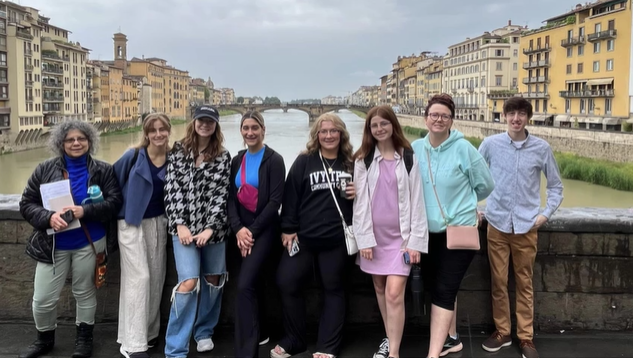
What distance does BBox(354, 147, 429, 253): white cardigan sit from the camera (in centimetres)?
261

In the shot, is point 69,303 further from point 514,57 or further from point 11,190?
point 514,57

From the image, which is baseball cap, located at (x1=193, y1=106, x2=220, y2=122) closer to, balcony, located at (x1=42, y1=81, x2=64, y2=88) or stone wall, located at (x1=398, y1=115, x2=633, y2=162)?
stone wall, located at (x1=398, y1=115, x2=633, y2=162)

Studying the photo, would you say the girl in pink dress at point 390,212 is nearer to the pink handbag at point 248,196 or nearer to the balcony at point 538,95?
the pink handbag at point 248,196

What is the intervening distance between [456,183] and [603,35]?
116 ft

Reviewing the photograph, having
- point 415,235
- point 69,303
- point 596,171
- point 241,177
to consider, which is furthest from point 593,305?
point 596,171

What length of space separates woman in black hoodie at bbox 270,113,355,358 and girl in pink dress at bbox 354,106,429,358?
0.11 metres

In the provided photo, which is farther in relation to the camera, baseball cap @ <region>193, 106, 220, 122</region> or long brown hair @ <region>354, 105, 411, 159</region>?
baseball cap @ <region>193, 106, 220, 122</region>

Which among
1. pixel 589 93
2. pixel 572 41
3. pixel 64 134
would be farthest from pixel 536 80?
pixel 64 134

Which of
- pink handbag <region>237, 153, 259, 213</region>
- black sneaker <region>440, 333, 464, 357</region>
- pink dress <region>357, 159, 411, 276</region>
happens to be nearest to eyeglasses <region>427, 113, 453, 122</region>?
pink dress <region>357, 159, 411, 276</region>

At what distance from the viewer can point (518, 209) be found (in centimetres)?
285

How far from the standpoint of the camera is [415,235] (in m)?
2.61

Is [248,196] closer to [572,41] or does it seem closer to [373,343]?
[373,343]

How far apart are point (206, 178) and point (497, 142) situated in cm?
156

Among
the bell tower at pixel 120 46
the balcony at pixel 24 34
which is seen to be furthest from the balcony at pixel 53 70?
the bell tower at pixel 120 46
